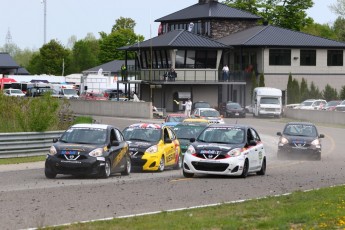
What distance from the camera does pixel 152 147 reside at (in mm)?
27312

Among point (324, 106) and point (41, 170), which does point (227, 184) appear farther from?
point (324, 106)

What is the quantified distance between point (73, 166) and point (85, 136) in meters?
1.66

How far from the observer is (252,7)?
11206 cm

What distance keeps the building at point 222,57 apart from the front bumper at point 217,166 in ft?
173

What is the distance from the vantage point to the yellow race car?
27.1 metres

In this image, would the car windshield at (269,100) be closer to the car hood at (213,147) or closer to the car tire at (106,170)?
the car hood at (213,147)

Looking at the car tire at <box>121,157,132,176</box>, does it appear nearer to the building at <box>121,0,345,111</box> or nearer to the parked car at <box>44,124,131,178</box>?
the parked car at <box>44,124,131,178</box>

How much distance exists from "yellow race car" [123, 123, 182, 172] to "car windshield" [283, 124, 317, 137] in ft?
30.5

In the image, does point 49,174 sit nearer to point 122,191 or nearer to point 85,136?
point 85,136

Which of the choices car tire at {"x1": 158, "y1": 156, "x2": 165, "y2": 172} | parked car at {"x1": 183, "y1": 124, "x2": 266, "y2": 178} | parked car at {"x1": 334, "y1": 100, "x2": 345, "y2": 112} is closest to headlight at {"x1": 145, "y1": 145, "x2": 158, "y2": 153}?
car tire at {"x1": 158, "y1": 156, "x2": 165, "y2": 172}

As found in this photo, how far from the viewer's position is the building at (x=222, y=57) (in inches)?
3135

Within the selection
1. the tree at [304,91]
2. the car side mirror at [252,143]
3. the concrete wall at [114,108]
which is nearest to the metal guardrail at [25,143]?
the car side mirror at [252,143]

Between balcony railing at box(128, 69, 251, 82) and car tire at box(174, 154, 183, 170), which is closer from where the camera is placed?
car tire at box(174, 154, 183, 170)

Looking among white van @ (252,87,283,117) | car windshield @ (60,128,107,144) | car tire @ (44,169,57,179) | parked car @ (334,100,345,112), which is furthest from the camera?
white van @ (252,87,283,117)
